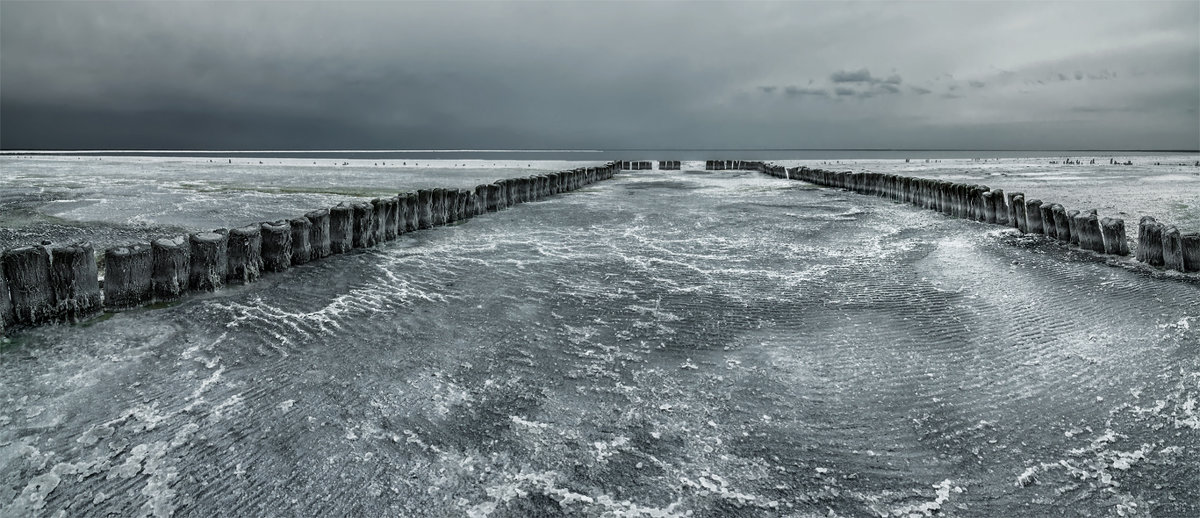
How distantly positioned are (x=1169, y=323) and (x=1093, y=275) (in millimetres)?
2421

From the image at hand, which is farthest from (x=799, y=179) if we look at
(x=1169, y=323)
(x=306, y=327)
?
(x=306, y=327)

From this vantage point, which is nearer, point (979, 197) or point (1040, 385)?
point (1040, 385)

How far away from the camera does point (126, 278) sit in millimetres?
6602

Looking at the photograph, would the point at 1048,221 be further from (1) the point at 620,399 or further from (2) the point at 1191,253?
(1) the point at 620,399

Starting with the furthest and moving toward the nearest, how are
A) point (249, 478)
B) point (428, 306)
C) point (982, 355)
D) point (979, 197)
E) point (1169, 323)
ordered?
point (979, 197) → point (428, 306) → point (1169, 323) → point (982, 355) → point (249, 478)

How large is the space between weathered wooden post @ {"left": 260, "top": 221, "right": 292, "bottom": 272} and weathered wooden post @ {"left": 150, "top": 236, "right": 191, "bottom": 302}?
1.30 m

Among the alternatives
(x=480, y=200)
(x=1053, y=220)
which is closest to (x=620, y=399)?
(x=1053, y=220)

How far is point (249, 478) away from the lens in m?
3.45

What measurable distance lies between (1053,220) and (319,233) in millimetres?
12130

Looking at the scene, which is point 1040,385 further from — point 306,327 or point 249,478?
point 306,327

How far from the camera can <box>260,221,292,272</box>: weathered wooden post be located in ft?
27.5

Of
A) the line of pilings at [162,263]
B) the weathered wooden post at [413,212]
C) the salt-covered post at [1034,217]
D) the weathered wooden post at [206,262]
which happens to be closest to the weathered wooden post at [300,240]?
the line of pilings at [162,263]

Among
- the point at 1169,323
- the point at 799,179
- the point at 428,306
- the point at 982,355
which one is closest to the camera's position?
the point at 982,355

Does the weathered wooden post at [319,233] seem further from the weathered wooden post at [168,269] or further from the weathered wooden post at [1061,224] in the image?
the weathered wooden post at [1061,224]
